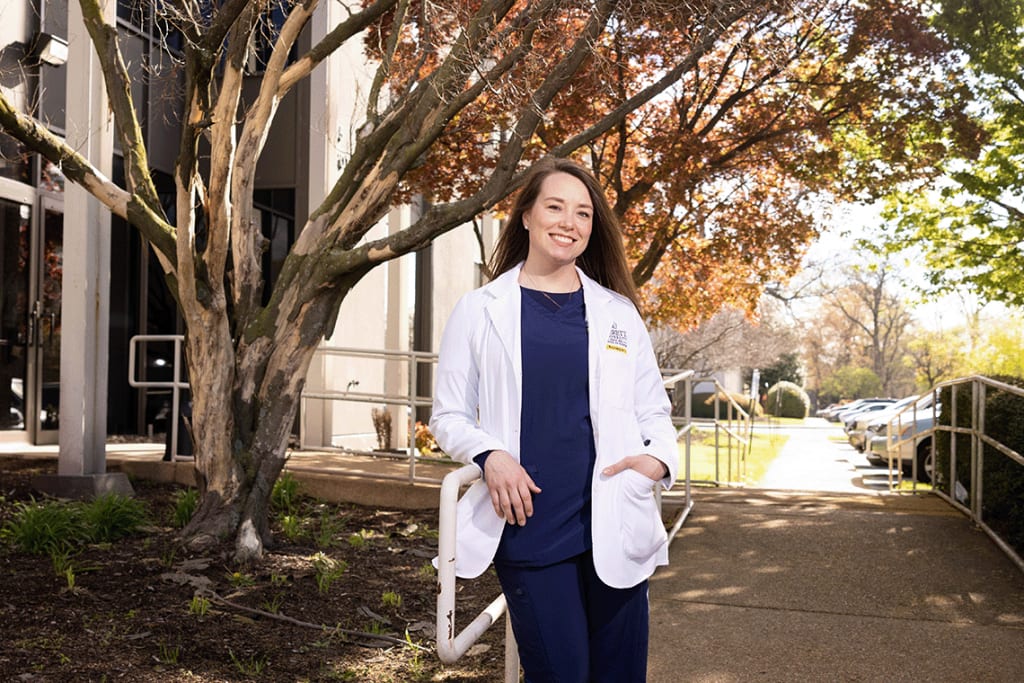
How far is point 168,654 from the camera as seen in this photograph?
445cm

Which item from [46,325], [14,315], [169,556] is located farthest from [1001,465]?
[14,315]

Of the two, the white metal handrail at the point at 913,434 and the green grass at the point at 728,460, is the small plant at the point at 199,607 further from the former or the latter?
the green grass at the point at 728,460

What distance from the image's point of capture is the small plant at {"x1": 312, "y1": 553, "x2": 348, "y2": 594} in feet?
19.1

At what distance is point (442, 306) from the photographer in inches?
691

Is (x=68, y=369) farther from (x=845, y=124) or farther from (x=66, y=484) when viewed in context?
(x=845, y=124)

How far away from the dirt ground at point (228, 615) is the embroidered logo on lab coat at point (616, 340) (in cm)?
243

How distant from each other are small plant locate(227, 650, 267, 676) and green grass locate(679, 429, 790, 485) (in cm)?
974

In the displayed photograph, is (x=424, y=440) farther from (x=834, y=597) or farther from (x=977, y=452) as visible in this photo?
(x=834, y=597)

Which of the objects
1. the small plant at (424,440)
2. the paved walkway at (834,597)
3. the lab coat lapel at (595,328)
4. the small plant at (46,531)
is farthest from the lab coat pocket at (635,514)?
the small plant at (424,440)

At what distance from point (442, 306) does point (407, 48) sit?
7.98 metres

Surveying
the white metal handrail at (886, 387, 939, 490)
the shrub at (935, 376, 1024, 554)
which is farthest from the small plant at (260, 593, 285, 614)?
the white metal handrail at (886, 387, 939, 490)

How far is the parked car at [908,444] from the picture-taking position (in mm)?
14211

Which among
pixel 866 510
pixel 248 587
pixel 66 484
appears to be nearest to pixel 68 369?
pixel 66 484

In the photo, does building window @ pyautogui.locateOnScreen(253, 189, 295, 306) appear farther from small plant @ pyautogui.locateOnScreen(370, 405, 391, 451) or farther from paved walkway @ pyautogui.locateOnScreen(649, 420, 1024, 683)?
paved walkway @ pyautogui.locateOnScreen(649, 420, 1024, 683)
